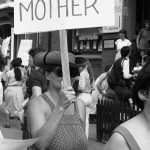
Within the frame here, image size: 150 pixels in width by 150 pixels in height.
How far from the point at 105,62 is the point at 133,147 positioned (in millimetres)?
12116

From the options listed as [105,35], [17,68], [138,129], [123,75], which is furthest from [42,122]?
[105,35]

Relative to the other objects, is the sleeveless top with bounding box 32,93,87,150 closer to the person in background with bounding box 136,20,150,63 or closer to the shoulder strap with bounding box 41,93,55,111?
the shoulder strap with bounding box 41,93,55,111

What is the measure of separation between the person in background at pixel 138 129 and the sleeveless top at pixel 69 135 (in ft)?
3.11

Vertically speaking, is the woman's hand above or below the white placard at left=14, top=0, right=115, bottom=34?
below

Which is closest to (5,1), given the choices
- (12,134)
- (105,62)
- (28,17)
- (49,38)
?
(49,38)

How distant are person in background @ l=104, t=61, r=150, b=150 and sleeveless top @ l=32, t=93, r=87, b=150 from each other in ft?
3.11

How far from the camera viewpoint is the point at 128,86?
978 centimetres

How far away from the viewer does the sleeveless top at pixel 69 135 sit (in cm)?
309

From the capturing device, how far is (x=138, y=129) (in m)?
2.14

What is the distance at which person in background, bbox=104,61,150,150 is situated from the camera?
2068 mm

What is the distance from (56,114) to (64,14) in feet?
2.40

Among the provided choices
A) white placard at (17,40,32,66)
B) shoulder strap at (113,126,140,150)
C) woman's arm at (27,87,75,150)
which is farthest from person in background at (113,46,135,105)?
shoulder strap at (113,126,140,150)

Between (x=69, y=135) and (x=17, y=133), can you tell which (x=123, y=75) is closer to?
(x=17, y=133)

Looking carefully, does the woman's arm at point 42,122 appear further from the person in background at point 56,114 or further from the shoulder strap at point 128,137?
the shoulder strap at point 128,137
